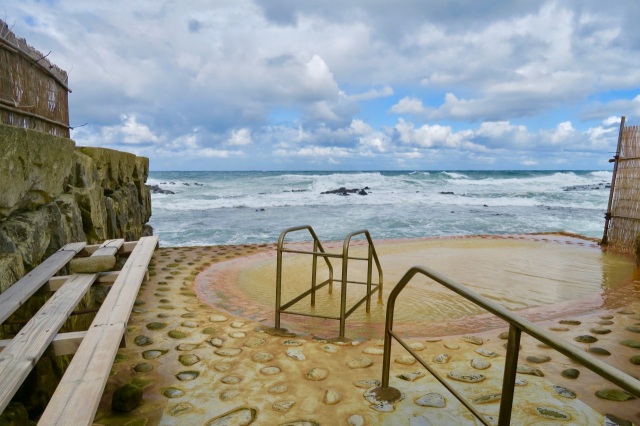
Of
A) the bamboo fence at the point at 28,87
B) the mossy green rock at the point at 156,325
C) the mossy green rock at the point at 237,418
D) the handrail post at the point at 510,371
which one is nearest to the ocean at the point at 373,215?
the bamboo fence at the point at 28,87

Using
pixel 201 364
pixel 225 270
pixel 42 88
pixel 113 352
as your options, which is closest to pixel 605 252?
pixel 225 270

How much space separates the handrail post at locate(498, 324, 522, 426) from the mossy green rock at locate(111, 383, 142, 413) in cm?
190

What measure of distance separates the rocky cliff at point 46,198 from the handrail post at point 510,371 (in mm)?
2469

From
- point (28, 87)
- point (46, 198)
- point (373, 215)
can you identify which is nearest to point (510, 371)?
point (46, 198)

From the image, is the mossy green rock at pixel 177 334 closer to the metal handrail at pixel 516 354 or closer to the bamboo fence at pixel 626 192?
the metal handrail at pixel 516 354

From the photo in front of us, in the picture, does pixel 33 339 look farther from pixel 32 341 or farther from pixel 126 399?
pixel 126 399

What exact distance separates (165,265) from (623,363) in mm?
5472

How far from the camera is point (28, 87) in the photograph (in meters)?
3.38

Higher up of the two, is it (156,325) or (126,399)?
(126,399)

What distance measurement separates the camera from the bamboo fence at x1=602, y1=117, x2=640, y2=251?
272 inches

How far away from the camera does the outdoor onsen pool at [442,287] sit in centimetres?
390

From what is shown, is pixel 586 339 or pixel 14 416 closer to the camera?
pixel 14 416

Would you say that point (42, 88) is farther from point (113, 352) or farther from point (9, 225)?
point (113, 352)

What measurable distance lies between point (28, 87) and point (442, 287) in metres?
4.89
